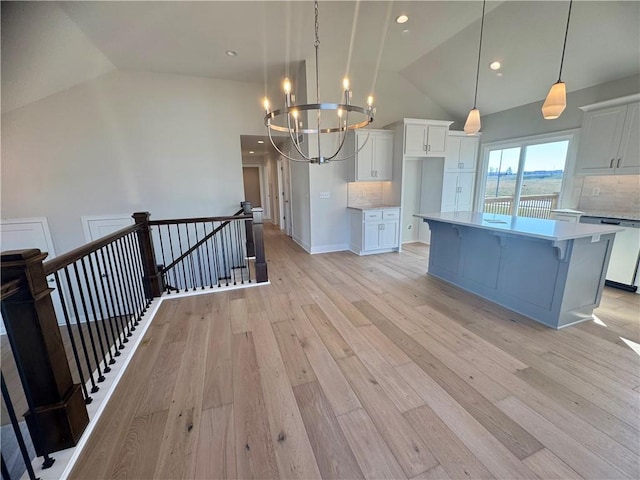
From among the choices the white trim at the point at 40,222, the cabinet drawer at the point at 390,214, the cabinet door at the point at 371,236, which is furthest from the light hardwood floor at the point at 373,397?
the white trim at the point at 40,222

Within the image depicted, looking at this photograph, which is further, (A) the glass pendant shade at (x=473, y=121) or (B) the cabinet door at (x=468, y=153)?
(B) the cabinet door at (x=468, y=153)

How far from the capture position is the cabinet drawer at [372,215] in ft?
16.2

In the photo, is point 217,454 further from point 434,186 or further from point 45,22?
point 434,186

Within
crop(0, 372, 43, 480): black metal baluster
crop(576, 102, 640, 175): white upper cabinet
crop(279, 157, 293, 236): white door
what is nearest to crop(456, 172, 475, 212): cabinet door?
crop(576, 102, 640, 175): white upper cabinet

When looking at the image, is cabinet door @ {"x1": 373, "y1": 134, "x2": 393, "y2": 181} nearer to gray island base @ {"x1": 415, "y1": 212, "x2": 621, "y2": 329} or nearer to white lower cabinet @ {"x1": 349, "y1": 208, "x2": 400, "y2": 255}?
white lower cabinet @ {"x1": 349, "y1": 208, "x2": 400, "y2": 255}

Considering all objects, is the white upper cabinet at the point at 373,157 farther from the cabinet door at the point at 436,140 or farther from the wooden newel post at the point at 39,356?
the wooden newel post at the point at 39,356

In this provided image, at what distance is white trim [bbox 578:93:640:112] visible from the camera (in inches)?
131

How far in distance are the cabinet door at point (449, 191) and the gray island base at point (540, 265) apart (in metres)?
2.42

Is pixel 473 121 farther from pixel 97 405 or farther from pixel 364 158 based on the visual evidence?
pixel 97 405

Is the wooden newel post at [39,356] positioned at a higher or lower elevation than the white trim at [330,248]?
higher

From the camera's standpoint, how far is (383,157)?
5.14m

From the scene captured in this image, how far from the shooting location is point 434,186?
570 centimetres

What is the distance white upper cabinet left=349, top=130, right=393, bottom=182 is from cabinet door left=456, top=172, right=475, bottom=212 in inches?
69.7

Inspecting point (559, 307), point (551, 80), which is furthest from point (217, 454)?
point (551, 80)
